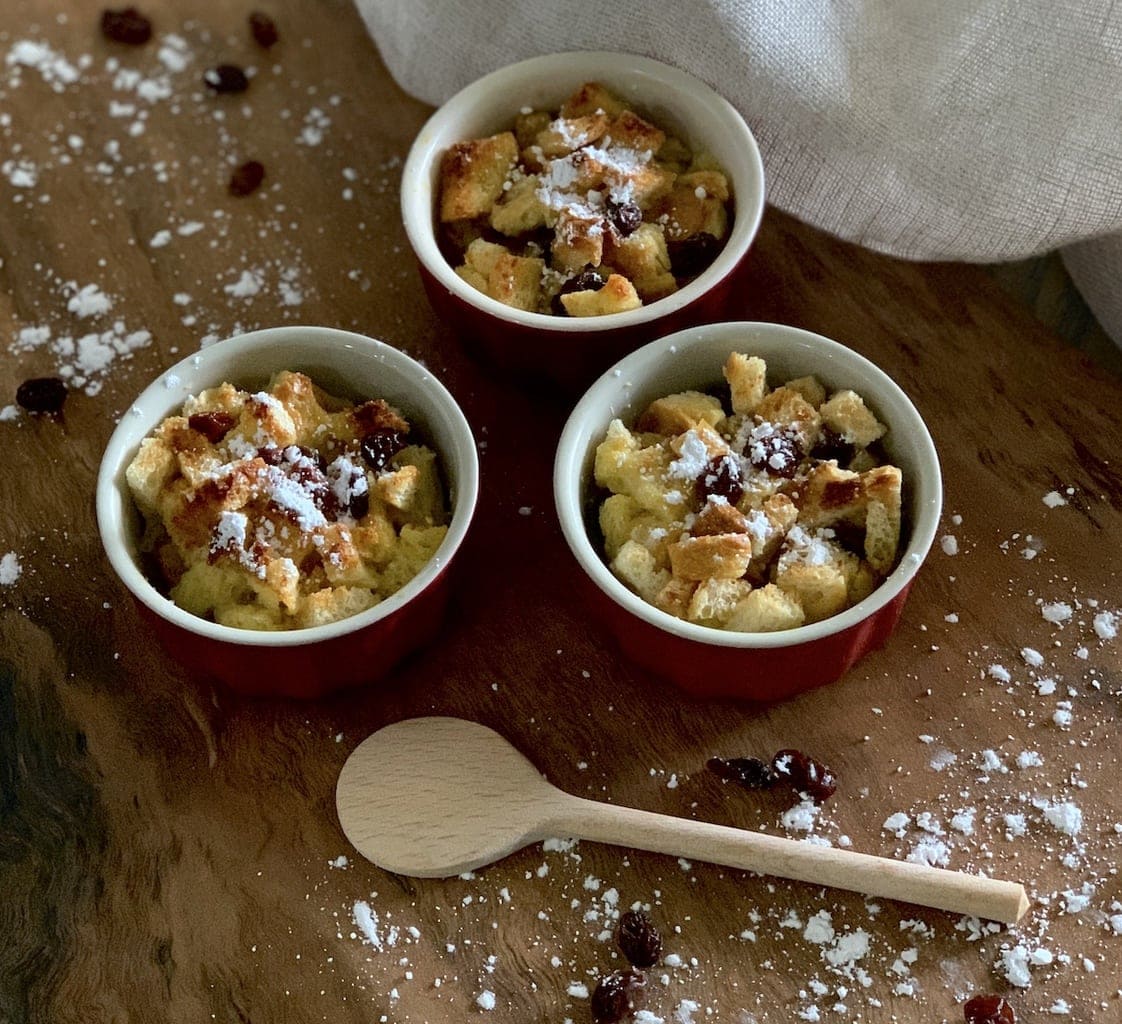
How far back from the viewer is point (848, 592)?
1.31 m

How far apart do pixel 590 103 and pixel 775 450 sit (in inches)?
21.5

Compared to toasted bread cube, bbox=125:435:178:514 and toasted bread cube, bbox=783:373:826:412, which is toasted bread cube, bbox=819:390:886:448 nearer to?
toasted bread cube, bbox=783:373:826:412

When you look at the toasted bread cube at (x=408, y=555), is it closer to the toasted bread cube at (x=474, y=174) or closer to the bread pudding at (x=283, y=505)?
the bread pudding at (x=283, y=505)

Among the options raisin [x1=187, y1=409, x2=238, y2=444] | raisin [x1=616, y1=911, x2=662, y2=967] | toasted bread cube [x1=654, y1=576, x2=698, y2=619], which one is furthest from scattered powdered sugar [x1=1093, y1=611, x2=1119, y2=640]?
raisin [x1=187, y1=409, x2=238, y2=444]

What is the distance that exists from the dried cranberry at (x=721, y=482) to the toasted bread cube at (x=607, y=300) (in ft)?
0.75

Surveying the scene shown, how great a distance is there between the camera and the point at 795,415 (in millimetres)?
1398

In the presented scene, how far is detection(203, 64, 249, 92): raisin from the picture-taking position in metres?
1.90

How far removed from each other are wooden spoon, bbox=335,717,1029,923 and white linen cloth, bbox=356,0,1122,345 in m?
0.77

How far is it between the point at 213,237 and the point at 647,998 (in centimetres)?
111

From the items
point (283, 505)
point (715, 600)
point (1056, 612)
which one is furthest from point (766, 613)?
point (283, 505)

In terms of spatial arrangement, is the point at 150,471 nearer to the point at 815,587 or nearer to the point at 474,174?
the point at 474,174

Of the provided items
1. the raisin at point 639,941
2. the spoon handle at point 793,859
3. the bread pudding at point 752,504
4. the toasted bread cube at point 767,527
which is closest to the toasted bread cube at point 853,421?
the bread pudding at point 752,504

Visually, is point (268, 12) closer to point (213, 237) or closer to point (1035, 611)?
point (213, 237)

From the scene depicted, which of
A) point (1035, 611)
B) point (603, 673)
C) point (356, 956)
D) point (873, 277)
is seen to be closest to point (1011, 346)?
point (873, 277)
